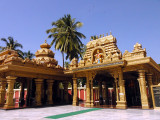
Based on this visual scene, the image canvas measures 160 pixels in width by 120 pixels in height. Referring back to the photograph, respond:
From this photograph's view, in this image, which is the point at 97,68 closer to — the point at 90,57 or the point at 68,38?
the point at 90,57

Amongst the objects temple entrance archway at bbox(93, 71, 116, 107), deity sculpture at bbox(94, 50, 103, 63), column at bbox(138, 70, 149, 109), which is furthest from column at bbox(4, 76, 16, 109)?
column at bbox(138, 70, 149, 109)

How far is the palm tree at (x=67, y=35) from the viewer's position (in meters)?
23.4

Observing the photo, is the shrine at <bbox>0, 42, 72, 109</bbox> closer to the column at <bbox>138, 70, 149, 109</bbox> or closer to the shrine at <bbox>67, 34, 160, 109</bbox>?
the shrine at <bbox>67, 34, 160, 109</bbox>

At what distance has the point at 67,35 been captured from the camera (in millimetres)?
24188

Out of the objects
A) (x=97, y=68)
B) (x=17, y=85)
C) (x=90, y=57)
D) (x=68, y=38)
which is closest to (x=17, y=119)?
(x=97, y=68)

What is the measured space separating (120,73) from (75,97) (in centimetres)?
629

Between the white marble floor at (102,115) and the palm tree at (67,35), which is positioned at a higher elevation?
the palm tree at (67,35)

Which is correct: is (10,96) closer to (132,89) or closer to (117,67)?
(117,67)

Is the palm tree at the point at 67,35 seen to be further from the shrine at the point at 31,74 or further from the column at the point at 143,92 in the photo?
the column at the point at 143,92

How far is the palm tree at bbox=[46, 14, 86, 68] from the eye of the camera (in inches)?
922

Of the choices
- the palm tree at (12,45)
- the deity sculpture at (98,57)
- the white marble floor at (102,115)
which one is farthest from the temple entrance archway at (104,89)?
the palm tree at (12,45)

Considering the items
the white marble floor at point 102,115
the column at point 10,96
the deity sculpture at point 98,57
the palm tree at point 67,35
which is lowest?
the white marble floor at point 102,115

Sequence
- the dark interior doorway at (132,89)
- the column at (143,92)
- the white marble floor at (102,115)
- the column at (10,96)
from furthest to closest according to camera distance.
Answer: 1. the dark interior doorway at (132,89)
2. the column at (10,96)
3. the column at (143,92)
4. the white marble floor at (102,115)

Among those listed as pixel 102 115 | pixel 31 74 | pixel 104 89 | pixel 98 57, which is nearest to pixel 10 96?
pixel 31 74
